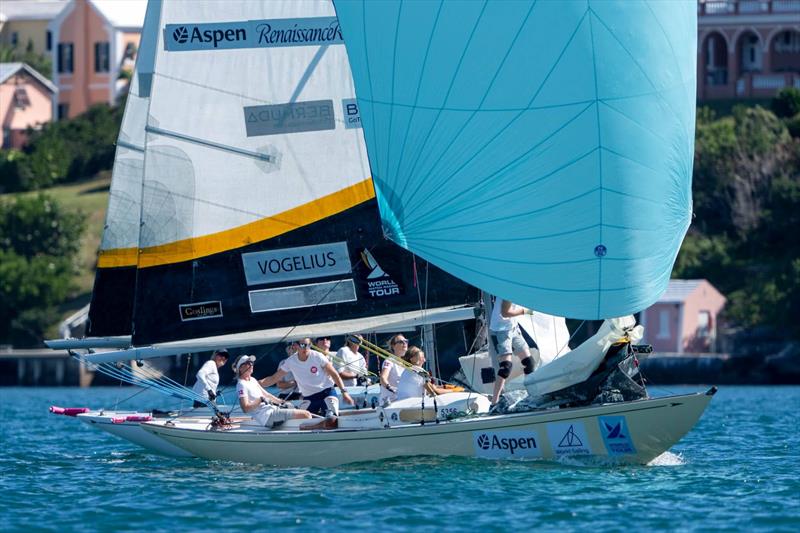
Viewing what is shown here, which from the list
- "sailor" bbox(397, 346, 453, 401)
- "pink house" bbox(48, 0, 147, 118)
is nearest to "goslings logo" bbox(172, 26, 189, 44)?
"sailor" bbox(397, 346, 453, 401)

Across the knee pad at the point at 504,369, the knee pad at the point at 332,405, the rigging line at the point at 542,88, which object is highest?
the rigging line at the point at 542,88

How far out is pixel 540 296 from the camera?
18.8 meters

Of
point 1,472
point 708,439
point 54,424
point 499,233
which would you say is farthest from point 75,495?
point 54,424

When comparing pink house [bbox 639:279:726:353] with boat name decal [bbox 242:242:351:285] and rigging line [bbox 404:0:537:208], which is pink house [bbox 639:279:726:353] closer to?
boat name decal [bbox 242:242:351:285]

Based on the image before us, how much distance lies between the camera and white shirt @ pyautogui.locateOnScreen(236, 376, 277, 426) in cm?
2023

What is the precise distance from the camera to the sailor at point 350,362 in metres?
22.7

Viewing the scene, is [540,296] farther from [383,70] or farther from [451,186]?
[383,70]

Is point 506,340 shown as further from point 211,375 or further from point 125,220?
point 125,220

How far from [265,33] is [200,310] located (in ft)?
12.0

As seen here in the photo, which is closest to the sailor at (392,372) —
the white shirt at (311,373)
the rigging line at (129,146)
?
the white shirt at (311,373)

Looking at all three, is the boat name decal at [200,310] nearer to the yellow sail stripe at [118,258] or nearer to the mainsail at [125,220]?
the mainsail at [125,220]

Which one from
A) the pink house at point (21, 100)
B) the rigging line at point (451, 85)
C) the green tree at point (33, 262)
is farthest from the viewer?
the pink house at point (21, 100)

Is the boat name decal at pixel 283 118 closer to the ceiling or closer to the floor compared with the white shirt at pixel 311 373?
closer to the ceiling

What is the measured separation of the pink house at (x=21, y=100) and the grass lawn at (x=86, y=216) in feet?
30.7
